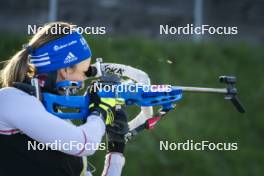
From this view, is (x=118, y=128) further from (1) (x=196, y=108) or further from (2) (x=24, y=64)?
(1) (x=196, y=108)

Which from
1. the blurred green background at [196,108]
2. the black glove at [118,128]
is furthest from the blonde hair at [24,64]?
the blurred green background at [196,108]

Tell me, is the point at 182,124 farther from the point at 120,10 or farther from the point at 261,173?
the point at 120,10

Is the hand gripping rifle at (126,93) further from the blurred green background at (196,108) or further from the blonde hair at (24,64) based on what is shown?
the blurred green background at (196,108)

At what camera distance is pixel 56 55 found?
11.1 ft

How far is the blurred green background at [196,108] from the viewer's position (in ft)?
21.6

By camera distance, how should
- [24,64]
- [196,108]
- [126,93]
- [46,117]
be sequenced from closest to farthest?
[46,117]
[24,64]
[126,93]
[196,108]

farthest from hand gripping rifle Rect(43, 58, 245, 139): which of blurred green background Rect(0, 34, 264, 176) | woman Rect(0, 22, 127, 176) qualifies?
blurred green background Rect(0, 34, 264, 176)

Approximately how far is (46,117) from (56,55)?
377 millimetres

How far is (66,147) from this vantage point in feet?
10.5

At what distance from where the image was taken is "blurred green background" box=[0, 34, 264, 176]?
6582 millimetres

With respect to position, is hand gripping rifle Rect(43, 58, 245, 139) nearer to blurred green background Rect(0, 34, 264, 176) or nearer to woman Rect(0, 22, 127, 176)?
woman Rect(0, 22, 127, 176)

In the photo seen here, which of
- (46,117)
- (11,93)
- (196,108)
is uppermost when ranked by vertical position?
(196,108)

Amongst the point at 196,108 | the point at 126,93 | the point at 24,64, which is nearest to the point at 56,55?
the point at 24,64

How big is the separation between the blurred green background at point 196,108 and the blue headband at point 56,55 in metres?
2.87
